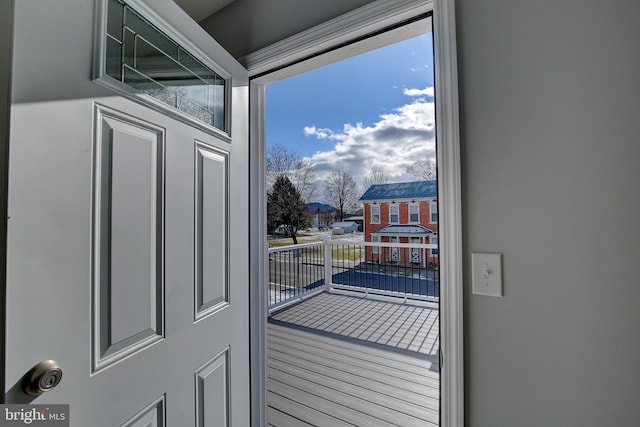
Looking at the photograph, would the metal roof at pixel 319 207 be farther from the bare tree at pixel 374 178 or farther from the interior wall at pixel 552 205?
the interior wall at pixel 552 205

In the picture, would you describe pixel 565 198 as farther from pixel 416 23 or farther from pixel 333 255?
pixel 333 255

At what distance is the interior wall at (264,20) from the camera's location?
1.12 meters

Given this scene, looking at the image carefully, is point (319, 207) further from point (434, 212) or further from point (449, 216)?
point (449, 216)

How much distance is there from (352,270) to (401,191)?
1.71 meters

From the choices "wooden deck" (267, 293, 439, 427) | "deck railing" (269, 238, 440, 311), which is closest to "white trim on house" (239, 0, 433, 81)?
"wooden deck" (267, 293, 439, 427)

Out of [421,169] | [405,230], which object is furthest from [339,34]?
[405,230]

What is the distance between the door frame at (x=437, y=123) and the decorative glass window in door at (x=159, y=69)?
0.97 feet

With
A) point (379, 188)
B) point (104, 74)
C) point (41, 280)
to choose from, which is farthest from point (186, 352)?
point (379, 188)

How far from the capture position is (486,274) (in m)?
0.81

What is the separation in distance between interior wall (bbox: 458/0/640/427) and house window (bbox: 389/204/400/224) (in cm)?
281

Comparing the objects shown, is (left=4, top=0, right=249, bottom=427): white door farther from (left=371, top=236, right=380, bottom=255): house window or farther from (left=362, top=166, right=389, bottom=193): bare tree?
(left=371, top=236, right=380, bottom=255): house window

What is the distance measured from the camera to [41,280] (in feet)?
1.79

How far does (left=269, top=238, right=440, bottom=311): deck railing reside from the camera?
3.91 metres

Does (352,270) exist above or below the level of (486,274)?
below
